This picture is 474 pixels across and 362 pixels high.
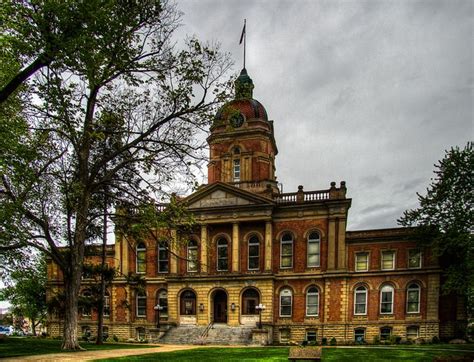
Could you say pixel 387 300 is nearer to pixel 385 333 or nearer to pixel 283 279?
pixel 385 333

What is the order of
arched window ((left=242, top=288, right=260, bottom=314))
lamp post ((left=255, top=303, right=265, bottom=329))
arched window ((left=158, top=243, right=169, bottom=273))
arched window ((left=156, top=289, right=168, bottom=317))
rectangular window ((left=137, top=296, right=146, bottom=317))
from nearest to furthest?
lamp post ((left=255, top=303, right=265, bottom=329)) < arched window ((left=242, top=288, right=260, bottom=314)) < arched window ((left=156, top=289, right=168, bottom=317)) < rectangular window ((left=137, top=296, right=146, bottom=317)) < arched window ((left=158, top=243, right=169, bottom=273))

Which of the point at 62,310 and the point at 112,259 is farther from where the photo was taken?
the point at 112,259

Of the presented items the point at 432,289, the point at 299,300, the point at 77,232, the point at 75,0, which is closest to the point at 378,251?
the point at 432,289

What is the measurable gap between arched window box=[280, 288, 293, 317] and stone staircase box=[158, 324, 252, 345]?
338 cm

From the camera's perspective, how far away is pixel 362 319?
107ft

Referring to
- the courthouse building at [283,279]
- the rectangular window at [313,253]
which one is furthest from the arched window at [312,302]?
the rectangular window at [313,253]

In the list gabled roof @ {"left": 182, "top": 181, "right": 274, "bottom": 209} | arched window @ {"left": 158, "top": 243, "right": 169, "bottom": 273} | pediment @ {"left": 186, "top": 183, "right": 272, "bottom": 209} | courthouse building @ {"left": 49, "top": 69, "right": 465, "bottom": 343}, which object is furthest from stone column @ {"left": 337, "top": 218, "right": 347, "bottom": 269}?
arched window @ {"left": 158, "top": 243, "right": 169, "bottom": 273}

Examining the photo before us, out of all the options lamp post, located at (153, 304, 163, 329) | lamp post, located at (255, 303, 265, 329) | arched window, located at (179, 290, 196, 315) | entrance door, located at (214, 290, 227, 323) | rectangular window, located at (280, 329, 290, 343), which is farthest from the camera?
arched window, located at (179, 290, 196, 315)

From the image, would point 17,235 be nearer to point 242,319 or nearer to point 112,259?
point 242,319

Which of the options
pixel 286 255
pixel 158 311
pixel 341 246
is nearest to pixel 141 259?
pixel 158 311

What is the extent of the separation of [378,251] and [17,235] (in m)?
26.8

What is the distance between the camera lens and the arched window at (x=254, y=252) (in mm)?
35481

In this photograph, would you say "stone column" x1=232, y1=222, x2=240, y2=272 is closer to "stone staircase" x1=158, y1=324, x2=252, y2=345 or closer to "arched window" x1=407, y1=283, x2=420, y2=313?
"stone staircase" x1=158, y1=324, x2=252, y2=345

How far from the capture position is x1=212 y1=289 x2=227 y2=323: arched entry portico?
3519 cm
